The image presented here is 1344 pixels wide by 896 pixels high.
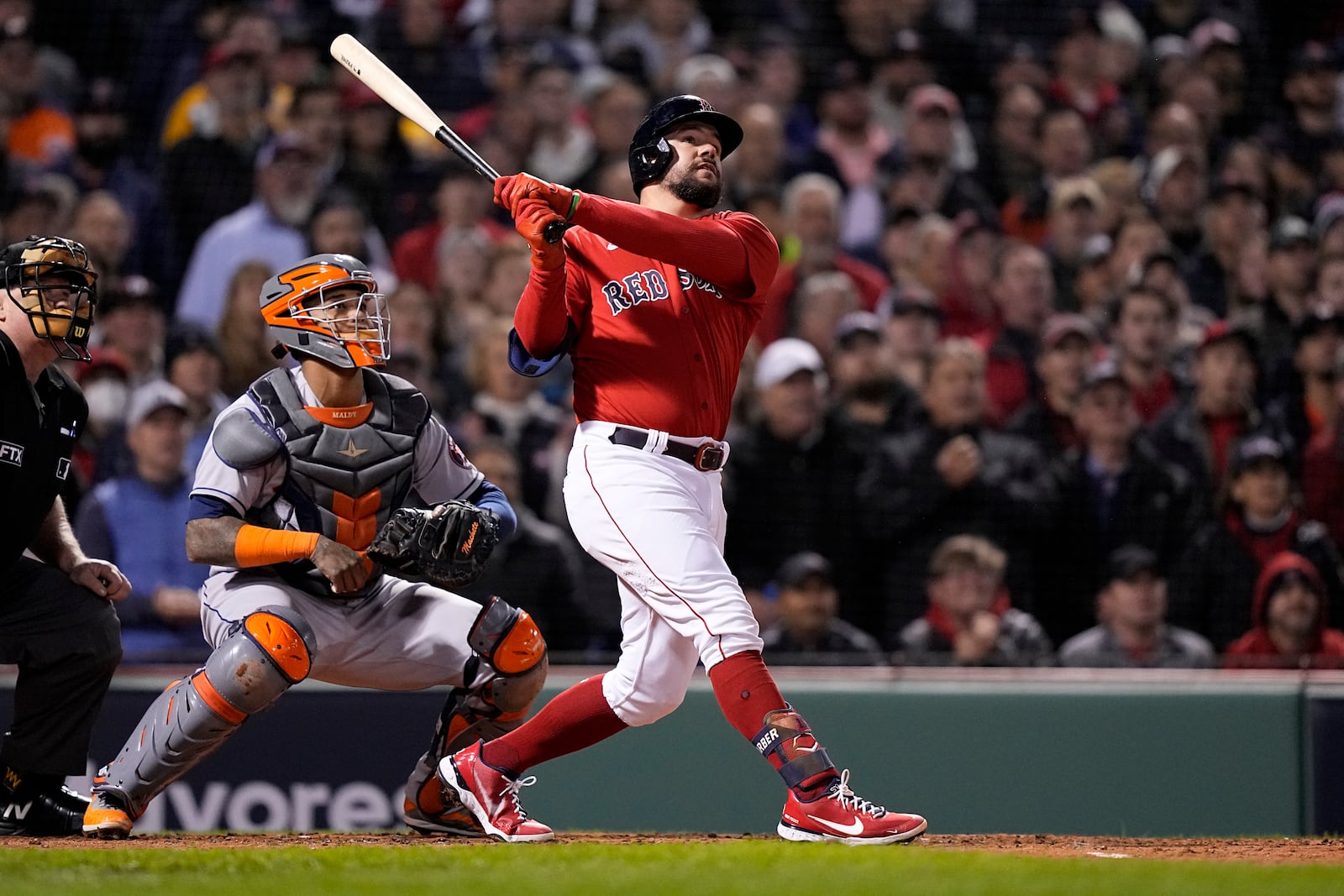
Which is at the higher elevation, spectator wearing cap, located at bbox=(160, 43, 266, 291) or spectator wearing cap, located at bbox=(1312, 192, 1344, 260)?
spectator wearing cap, located at bbox=(160, 43, 266, 291)

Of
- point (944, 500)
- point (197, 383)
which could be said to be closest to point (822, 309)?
point (944, 500)

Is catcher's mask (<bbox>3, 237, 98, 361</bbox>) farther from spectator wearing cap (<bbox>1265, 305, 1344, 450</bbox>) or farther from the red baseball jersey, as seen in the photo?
spectator wearing cap (<bbox>1265, 305, 1344, 450</bbox>)

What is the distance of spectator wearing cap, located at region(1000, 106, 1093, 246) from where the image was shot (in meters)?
8.88

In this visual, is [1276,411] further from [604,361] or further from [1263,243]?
[604,361]

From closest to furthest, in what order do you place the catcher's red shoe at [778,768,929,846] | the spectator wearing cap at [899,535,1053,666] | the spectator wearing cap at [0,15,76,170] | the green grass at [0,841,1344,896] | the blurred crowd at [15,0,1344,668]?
the green grass at [0,841,1344,896] → the catcher's red shoe at [778,768,929,846] → the spectator wearing cap at [899,535,1053,666] → the blurred crowd at [15,0,1344,668] → the spectator wearing cap at [0,15,76,170]

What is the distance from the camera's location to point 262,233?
25.8 feet

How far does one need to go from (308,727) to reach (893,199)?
14.4 feet

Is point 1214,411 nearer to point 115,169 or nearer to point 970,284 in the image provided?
point 970,284

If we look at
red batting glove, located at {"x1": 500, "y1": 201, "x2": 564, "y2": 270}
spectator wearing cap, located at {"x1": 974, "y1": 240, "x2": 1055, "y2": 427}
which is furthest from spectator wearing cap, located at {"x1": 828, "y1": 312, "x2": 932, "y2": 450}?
red batting glove, located at {"x1": 500, "y1": 201, "x2": 564, "y2": 270}

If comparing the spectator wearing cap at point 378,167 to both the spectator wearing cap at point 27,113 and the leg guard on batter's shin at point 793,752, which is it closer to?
the spectator wearing cap at point 27,113

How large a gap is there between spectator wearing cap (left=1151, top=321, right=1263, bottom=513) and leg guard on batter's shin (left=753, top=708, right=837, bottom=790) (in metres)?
3.83

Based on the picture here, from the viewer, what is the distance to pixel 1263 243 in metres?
8.42

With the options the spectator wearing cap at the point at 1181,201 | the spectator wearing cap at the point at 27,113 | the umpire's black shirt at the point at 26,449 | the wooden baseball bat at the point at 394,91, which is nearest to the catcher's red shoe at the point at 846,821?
the wooden baseball bat at the point at 394,91

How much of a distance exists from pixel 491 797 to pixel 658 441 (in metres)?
0.97
